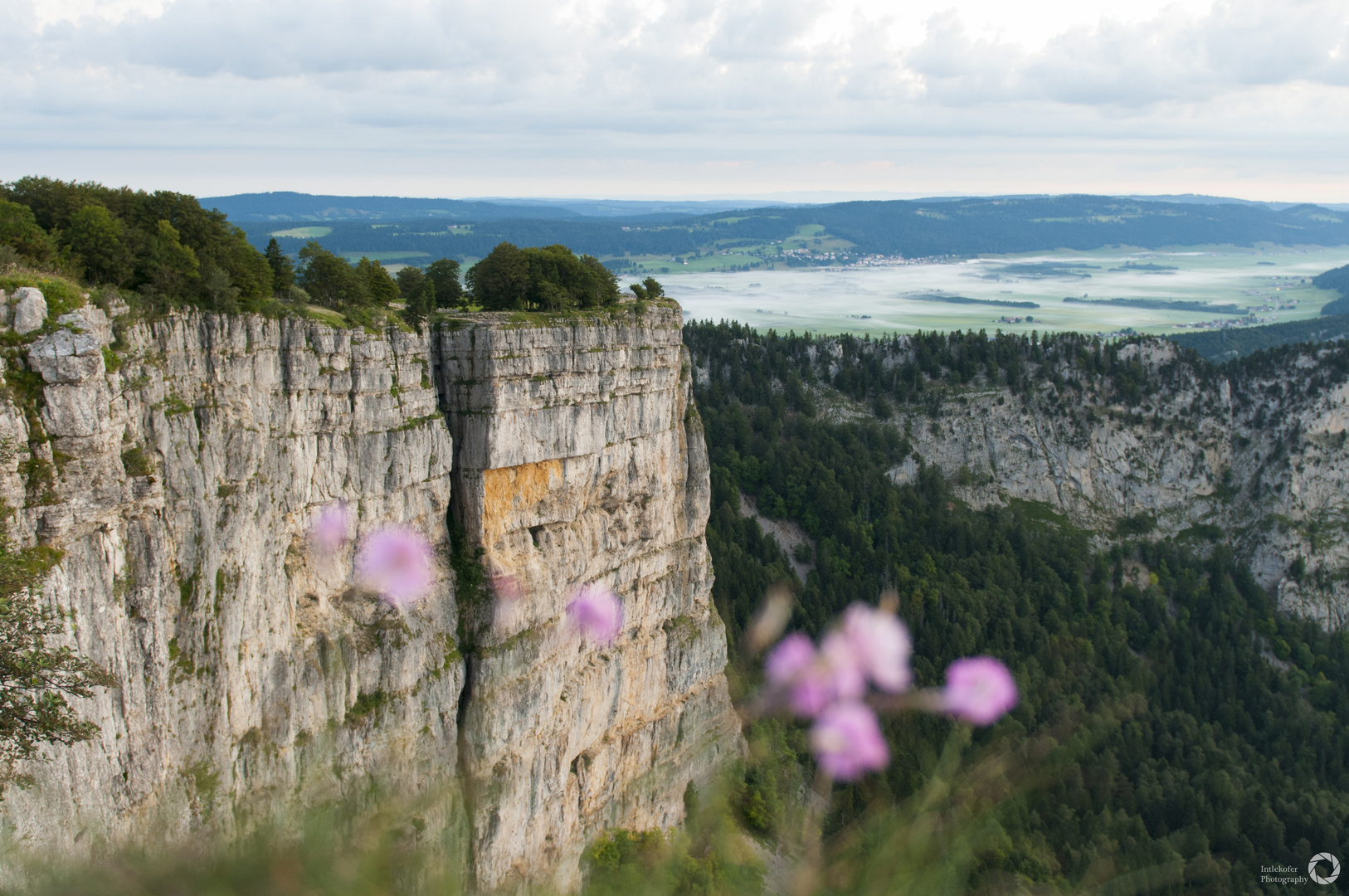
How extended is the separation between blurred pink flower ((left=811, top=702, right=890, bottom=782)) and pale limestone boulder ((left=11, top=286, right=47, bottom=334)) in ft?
54.3

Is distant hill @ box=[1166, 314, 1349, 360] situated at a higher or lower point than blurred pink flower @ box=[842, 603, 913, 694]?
higher

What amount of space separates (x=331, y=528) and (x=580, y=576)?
10577 mm

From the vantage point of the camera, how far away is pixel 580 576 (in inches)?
1340


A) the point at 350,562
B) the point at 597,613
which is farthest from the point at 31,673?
the point at 597,613

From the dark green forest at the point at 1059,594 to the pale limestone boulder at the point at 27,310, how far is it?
31.2 meters

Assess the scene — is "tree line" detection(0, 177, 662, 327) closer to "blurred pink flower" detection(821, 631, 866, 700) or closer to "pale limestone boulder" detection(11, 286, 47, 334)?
"pale limestone boulder" detection(11, 286, 47, 334)

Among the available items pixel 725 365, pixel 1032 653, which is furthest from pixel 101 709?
pixel 725 365

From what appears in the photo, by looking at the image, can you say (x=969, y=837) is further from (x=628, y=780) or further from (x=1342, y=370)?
(x=1342, y=370)

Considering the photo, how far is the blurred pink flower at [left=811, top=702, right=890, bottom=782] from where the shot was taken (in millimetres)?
12539

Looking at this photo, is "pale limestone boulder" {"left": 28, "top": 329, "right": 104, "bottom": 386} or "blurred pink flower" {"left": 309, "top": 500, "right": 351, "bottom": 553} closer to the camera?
"pale limestone boulder" {"left": 28, "top": 329, "right": 104, "bottom": 386}

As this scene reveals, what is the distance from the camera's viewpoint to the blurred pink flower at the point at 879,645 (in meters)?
49.5

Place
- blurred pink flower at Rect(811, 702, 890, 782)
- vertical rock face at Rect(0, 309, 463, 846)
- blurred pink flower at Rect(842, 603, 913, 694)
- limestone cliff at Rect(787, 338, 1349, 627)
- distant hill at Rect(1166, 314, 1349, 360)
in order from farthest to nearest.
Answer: distant hill at Rect(1166, 314, 1349, 360), limestone cliff at Rect(787, 338, 1349, 627), blurred pink flower at Rect(842, 603, 913, 694), vertical rock face at Rect(0, 309, 463, 846), blurred pink flower at Rect(811, 702, 890, 782)
